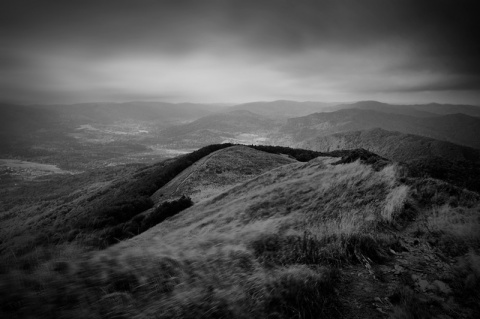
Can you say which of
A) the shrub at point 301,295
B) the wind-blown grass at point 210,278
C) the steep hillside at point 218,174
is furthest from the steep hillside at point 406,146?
the shrub at point 301,295

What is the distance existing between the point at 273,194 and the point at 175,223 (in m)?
5.96

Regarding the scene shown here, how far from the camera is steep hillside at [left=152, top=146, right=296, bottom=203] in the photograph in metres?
21.6

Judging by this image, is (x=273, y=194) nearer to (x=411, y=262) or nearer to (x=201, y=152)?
(x=411, y=262)

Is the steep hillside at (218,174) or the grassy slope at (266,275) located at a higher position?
the grassy slope at (266,275)

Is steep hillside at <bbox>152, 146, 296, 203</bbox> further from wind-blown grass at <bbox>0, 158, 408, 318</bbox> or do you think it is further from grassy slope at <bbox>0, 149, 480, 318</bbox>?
grassy slope at <bbox>0, 149, 480, 318</bbox>

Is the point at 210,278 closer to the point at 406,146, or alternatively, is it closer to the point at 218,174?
the point at 218,174

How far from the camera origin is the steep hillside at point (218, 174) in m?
21.6

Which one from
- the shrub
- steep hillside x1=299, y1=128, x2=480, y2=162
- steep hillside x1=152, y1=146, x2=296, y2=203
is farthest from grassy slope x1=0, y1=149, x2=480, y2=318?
steep hillside x1=299, y1=128, x2=480, y2=162

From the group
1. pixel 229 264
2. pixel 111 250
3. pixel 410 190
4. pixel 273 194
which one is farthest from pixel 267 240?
pixel 273 194

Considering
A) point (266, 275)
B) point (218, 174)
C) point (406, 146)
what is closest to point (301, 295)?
point (266, 275)

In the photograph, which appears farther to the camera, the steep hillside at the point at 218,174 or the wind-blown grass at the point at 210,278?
the steep hillside at the point at 218,174

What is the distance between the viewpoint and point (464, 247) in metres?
4.76

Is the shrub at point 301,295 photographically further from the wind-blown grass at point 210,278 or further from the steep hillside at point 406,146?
the steep hillside at point 406,146

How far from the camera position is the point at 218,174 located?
2525 centimetres
